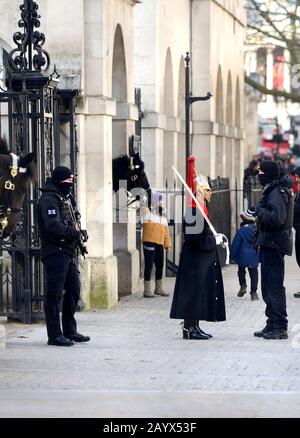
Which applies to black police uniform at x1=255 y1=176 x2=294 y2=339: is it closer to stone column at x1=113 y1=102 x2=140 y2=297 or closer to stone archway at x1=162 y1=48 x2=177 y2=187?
stone column at x1=113 y1=102 x2=140 y2=297

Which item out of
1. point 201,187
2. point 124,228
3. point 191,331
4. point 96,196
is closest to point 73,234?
point 201,187

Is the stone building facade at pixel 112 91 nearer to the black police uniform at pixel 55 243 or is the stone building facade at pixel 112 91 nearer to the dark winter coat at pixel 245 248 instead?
the dark winter coat at pixel 245 248

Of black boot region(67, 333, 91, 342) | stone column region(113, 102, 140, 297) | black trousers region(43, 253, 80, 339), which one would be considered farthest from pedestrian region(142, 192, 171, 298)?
black trousers region(43, 253, 80, 339)

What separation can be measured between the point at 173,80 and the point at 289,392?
52.1 ft

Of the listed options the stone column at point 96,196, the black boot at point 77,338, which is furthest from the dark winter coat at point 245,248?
the black boot at point 77,338

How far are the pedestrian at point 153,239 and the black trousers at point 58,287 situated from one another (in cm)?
534

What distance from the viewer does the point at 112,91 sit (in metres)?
20.0

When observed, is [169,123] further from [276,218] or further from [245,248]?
[276,218]

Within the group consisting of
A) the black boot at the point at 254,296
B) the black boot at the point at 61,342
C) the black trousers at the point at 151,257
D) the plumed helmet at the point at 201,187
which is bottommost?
the black boot at the point at 254,296

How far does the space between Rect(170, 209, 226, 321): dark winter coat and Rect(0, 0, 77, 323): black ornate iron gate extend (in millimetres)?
1991

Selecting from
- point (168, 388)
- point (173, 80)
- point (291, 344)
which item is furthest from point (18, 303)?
point (173, 80)

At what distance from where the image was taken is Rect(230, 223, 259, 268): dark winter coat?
1906 centimetres

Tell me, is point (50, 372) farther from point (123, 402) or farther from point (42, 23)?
point (42, 23)

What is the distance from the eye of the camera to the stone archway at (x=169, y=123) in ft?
85.7
